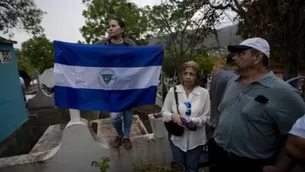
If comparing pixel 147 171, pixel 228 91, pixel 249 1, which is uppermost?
pixel 249 1

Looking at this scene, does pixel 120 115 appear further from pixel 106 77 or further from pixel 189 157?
pixel 189 157

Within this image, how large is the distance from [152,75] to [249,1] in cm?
489

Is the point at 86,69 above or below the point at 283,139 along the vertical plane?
above

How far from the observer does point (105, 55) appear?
322cm

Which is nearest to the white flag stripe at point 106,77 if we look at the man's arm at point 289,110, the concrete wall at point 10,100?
the man's arm at point 289,110

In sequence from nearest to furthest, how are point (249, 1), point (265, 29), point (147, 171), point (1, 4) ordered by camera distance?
point (147, 171)
point (265, 29)
point (249, 1)
point (1, 4)

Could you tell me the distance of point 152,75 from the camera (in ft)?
11.0

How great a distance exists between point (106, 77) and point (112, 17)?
62.6 feet

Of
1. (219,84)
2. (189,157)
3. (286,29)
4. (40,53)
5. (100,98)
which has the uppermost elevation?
(40,53)

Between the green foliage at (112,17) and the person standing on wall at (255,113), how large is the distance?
65.4 feet

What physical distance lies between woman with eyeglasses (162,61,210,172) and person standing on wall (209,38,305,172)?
0.47 metres

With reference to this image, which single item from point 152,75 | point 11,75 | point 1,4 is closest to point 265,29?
point 152,75

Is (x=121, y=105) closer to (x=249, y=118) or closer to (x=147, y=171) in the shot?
(x=147, y=171)

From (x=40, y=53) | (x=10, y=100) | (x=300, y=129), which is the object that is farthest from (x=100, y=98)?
(x=40, y=53)
